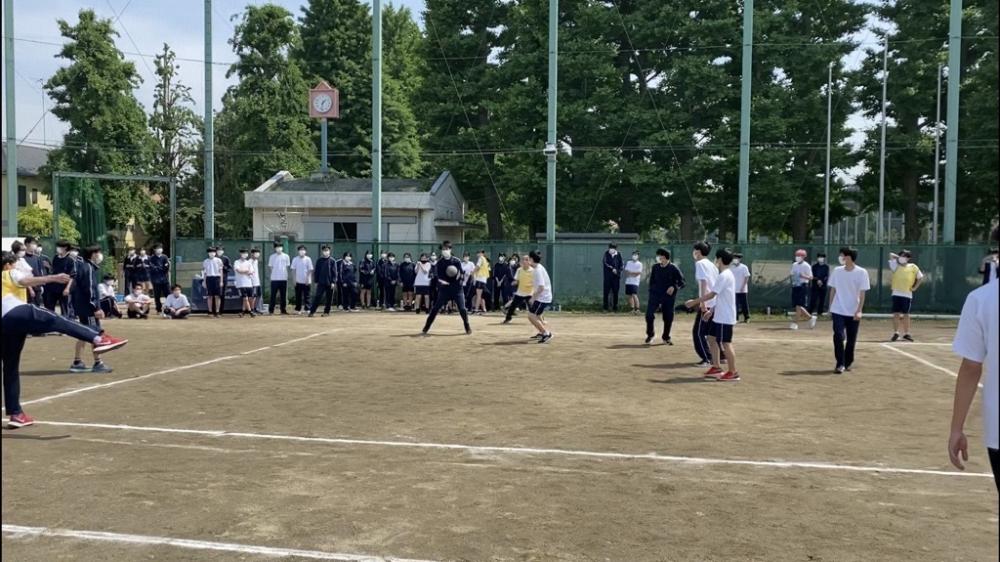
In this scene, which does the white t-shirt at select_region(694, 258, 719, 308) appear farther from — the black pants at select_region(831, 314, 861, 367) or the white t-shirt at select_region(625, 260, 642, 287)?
the white t-shirt at select_region(625, 260, 642, 287)

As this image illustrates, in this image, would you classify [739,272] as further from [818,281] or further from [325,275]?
[325,275]

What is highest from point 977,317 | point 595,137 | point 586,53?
point 586,53

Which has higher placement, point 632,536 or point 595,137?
point 595,137

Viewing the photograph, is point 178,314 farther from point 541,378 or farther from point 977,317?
point 977,317

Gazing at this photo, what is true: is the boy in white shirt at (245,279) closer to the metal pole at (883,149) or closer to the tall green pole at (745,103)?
the tall green pole at (745,103)

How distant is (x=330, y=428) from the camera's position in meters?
8.90

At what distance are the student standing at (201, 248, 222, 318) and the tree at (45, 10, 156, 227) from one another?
2446 centimetres

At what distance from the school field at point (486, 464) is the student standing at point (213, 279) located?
976cm

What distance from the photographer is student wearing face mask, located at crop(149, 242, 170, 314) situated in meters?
24.9

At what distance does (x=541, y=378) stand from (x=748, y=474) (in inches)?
225

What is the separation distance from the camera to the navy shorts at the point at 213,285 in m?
24.1

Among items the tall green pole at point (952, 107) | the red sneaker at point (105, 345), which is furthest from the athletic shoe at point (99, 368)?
the tall green pole at point (952, 107)

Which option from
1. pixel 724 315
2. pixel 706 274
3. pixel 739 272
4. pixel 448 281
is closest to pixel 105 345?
pixel 448 281

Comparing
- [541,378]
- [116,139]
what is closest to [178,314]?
[541,378]
